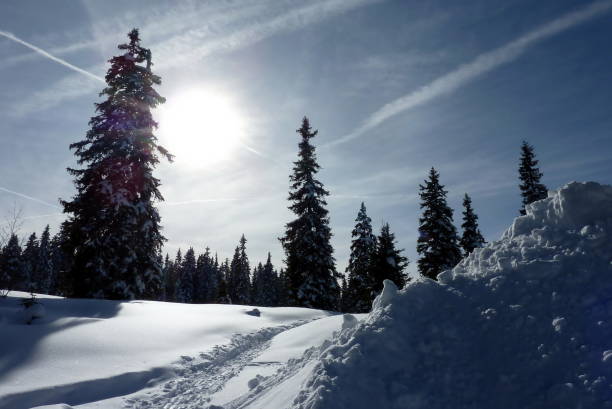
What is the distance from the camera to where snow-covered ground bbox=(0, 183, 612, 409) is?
4.25 meters

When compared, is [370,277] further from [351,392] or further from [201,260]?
[201,260]

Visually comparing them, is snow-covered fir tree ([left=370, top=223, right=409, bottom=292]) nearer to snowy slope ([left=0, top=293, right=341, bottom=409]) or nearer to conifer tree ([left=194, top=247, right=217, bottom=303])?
snowy slope ([left=0, top=293, right=341, bottom=409])

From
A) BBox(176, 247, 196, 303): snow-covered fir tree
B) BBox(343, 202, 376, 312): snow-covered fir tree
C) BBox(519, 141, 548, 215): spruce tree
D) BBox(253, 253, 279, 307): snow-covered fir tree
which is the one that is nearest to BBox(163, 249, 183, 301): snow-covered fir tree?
BBox(176, 247, 196, 303): snow-covered fir tree

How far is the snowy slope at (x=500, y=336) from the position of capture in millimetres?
4125

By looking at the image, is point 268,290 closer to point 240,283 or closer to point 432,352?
point 240,283

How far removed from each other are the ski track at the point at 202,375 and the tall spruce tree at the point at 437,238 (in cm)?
1984

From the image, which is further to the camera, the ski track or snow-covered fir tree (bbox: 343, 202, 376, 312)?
snow-covered fir tree (bbox: 343, 202, 376, 312)

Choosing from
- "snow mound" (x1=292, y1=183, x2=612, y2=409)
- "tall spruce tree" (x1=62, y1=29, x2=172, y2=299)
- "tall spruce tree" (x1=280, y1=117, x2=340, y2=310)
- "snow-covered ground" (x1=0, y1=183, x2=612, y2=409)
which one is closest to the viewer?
"snow mound" (x1=292, y1=183, x2=612, y2=409)

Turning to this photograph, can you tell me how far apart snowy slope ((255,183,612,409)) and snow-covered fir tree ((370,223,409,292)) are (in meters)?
22.8

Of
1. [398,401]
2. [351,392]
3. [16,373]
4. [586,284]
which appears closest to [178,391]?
[16,373]

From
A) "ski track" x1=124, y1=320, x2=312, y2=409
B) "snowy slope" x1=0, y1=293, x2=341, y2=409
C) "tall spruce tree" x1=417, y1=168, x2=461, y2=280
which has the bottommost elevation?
"ski track" x1=124, y1=320, x2=312, y2=409

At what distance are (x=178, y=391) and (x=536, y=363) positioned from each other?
6384mm

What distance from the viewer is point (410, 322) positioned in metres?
5.55

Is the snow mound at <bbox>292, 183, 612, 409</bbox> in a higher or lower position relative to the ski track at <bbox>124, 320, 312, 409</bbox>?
higher
